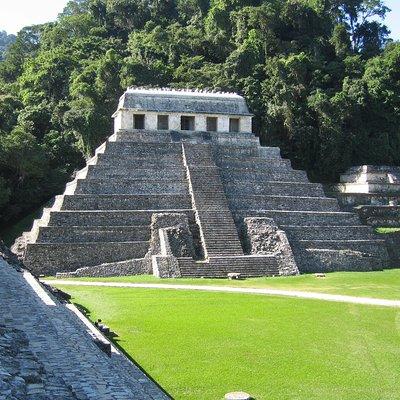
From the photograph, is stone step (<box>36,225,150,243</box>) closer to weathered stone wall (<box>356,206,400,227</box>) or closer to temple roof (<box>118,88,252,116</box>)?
temple roof (<box>118,88,252,116</box>)

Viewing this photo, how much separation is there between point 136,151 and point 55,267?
26.3 ft

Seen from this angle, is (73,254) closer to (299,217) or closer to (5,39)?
(299,217)

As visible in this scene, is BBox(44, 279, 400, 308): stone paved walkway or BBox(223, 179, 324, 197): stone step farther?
BBox(223, 179, 324, 197): stone step

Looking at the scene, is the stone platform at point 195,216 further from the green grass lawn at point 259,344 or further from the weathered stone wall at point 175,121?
the green grass lawn at point 259,344

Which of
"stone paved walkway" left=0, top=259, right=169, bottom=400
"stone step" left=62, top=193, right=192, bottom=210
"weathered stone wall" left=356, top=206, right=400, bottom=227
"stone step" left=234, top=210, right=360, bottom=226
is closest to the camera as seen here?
"stone paved walkway" left=0, top=259, right=169, bottom=400

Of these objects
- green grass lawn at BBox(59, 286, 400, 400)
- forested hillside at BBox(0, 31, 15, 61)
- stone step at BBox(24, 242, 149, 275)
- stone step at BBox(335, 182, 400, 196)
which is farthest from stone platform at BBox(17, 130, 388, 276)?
forested hillside at BBox(0, 31, 15, 61)

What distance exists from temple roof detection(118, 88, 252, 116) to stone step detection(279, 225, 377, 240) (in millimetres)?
8544

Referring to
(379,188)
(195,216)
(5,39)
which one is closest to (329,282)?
(195,216)

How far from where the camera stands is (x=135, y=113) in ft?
106

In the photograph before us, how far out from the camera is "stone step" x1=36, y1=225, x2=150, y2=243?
25.0 meters

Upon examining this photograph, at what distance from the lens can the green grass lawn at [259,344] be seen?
907 cm

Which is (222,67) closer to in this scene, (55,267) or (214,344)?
(55,267)

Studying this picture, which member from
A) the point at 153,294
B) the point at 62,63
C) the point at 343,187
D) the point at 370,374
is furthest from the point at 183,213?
the point at 62,63

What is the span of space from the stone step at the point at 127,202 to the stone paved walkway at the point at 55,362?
13.8 m
